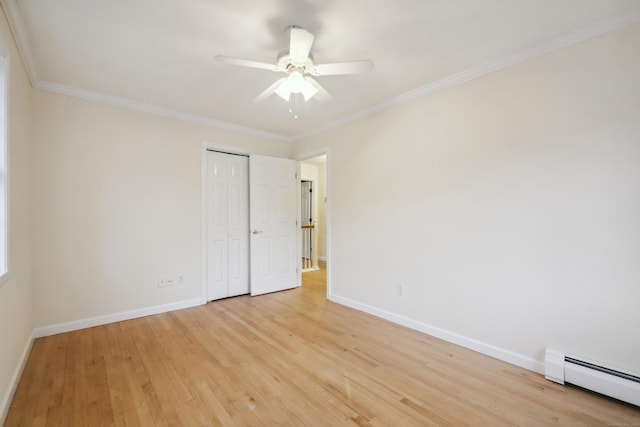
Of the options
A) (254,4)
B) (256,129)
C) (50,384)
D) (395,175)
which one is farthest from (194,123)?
(50,384)

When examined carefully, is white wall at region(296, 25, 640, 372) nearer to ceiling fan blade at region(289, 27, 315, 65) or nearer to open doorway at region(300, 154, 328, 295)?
ceiling fan blade at region(289, 27, 315, 65)

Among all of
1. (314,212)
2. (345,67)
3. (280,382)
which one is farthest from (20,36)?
(314,212)

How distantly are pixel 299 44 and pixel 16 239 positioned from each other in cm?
251

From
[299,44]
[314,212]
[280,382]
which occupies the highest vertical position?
[299,44]

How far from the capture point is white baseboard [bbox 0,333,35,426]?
64.1 inches

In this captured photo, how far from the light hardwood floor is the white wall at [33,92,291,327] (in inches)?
16.2

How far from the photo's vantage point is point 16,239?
2082mm

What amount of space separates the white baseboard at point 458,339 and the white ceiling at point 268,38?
2.37 metres

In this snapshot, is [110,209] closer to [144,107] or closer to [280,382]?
[144,107]

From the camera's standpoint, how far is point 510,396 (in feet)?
6.08

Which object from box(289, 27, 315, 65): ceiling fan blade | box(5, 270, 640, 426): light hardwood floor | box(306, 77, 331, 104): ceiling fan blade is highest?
box(289, 27, 315, 65): ceiling fan blade

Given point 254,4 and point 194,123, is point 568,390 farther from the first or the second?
point 194,123

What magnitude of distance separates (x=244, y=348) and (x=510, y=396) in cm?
205

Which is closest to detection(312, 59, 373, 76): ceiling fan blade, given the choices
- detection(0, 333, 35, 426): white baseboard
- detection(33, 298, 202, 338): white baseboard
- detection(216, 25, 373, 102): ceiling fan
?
detection(216, 25, 373, 102): ceiling fan
